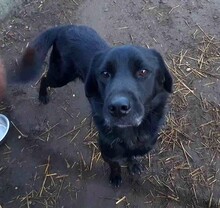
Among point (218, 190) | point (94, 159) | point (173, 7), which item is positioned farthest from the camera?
point (173, 7)

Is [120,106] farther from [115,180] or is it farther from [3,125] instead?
[3,125]

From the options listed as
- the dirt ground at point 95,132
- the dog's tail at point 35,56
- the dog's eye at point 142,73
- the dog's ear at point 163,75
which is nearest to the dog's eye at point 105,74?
the dog's eye at point 142,73

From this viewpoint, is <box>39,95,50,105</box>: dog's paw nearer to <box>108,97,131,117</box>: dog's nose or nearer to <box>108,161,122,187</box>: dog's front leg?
Result: <box>108,161,122,187</box>: dog's front leg

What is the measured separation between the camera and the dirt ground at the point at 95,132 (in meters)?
2.97

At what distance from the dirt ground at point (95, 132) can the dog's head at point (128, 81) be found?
2.74ft

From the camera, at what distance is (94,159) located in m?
3.13

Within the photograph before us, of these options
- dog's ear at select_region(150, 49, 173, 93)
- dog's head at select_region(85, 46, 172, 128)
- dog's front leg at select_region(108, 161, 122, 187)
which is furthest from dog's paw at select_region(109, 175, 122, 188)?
dog's ear at select_region(150, 49, 173, 93)

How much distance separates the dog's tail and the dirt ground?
60 centimetres

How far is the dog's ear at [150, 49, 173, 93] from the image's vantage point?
2381 millimetres

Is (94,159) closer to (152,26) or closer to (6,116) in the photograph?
(6,116)

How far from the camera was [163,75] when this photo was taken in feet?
7.88

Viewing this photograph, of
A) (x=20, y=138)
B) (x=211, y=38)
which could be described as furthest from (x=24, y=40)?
(x=211, y=38)

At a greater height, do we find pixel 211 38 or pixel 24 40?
pixel 24 40

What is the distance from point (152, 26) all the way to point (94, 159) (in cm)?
149
